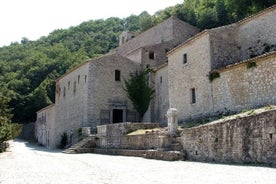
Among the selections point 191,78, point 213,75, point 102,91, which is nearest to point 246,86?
point 213,75

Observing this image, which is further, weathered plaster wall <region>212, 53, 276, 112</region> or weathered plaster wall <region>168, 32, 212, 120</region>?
weathered plaster wall <region>168, 32, 212, 120</region>

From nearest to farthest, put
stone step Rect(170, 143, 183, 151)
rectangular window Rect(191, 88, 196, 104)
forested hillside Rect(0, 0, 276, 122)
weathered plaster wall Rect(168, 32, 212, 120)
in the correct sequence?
1. stone step Rect(170, 143, 183, 151)
2. weathered plaster wall Rect(168, 32, 212, 120)
3. rectangular window Rect(191, 88, 196, 104)
4. forested hillside Rect(0, 0, 276, 122)

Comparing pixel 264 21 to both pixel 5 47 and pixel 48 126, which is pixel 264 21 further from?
pixel 5 47

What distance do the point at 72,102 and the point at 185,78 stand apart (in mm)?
15738

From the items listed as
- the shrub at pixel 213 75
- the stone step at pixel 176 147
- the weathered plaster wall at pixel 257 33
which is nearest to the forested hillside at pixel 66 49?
the weathered plaster wall at pixel 257 33

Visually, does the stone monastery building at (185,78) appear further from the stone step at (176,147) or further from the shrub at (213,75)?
the stone step at (176,147)

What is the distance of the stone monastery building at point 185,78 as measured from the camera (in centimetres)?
1936

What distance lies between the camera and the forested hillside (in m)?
48.4

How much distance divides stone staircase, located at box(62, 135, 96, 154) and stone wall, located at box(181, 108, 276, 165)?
11.7 meters

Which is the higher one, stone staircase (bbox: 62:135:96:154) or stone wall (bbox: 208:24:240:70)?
stone wall (bbox: 208:24:240:70)

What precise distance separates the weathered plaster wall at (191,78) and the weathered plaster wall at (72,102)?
9.89 meters

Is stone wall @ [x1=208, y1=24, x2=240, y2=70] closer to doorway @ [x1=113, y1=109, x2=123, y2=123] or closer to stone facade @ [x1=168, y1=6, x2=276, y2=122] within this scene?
stone facade @ [x1=168, y1=6, x2=276, y2=122]

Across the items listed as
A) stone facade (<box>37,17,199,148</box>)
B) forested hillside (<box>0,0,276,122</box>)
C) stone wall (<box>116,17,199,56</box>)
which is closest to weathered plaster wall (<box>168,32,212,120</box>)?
stone facade (<box>37,17,199,148</box>)

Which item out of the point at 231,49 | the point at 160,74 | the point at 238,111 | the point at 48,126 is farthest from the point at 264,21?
the point at 48,126
